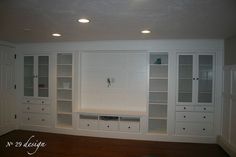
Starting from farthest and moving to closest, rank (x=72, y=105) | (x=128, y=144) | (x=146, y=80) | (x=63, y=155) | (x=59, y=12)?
(x=72, y=105) → (x=146, y=80) → (x=128, y=144) → (x=63, y=155) → (x=59, y=12)

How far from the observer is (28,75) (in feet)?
16.0

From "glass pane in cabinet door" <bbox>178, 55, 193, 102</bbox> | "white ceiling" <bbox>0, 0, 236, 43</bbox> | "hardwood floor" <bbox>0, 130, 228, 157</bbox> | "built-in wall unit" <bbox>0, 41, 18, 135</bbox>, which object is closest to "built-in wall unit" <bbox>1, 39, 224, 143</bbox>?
"glass pane in cabinet door" <bbox>178, 55, 193, 102</bbox>

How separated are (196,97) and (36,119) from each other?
13.2 ft

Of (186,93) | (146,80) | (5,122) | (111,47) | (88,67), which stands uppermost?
(111,47)

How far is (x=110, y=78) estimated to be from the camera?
469 cm

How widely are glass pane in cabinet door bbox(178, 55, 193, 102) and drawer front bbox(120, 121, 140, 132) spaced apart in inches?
46.1

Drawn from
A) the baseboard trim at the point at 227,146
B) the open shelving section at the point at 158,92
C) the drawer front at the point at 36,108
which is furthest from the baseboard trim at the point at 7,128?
the baseboard trim at the point at 227,146

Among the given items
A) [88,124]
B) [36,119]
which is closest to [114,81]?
[88,124]

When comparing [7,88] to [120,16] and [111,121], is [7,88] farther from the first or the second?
[120,16]

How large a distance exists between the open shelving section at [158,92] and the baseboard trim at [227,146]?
1158mm

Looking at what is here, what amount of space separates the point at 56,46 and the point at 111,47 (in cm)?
143

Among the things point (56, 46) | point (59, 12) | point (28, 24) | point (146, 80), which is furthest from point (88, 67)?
point (59, 12)

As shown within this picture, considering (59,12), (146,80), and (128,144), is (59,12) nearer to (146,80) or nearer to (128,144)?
(146,80)

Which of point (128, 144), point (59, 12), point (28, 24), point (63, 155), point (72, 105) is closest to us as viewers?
point (59, 12)
